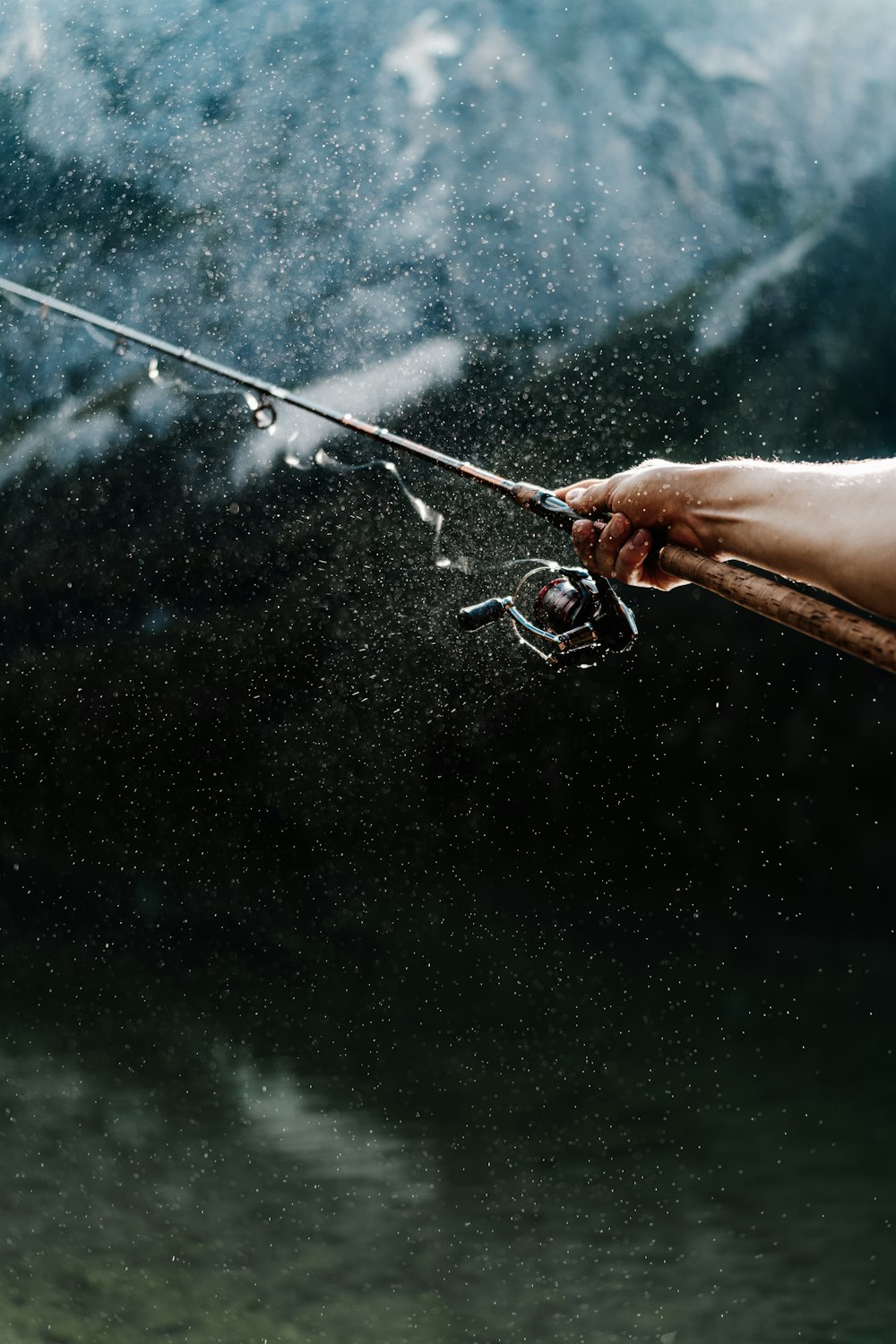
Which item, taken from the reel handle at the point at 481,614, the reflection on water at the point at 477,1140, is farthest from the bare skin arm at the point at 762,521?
the reflection on water at the point at 477,1140

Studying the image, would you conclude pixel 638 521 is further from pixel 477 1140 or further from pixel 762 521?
pixel 477 1140

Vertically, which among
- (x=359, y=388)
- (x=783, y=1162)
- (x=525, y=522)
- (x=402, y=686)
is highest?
(x=359, y=388)

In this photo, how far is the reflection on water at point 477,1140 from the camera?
92.7 inches

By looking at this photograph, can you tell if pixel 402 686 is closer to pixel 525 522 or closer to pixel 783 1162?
pixel 525 522

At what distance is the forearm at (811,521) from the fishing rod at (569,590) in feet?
0.11

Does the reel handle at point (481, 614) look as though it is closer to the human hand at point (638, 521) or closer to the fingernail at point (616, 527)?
the human hand at point (638, 521)

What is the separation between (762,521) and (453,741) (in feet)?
3.54

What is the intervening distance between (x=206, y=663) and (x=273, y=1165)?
3.69 ft

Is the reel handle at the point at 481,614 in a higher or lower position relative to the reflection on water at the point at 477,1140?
higher

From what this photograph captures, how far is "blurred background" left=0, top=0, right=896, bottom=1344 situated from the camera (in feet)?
7.65

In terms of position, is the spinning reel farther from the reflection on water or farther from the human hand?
the reflection on water

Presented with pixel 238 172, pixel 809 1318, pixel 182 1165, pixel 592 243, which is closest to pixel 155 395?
pixel 238 172

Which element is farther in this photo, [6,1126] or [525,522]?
[6,1126]

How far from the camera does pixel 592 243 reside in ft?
8.11
